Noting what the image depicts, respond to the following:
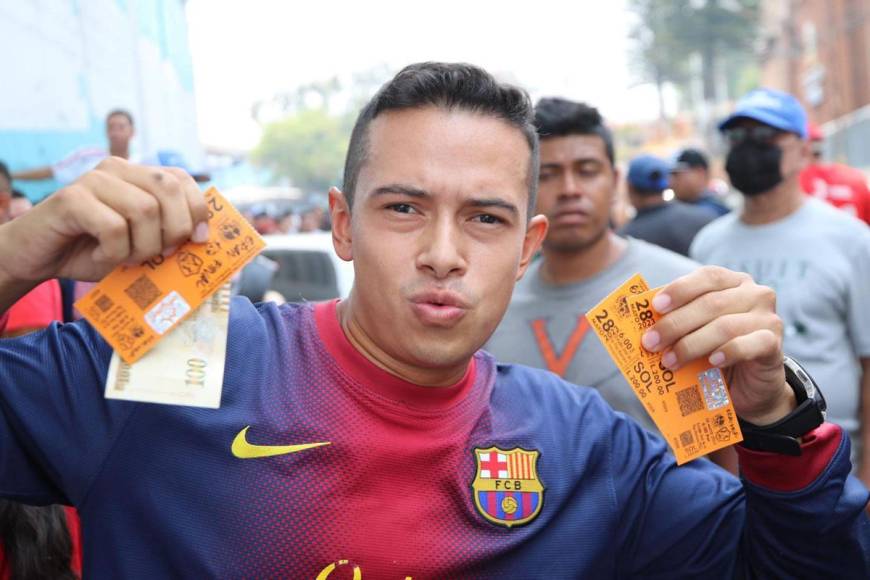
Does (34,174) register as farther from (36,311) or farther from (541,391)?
(541,391)

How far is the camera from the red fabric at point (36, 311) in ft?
11.3

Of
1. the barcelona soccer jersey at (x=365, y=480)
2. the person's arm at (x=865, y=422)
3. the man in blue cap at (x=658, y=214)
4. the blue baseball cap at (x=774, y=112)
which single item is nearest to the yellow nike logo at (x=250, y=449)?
the barcelona soccer jersey at (x=365, y=480)

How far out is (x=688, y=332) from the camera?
1.92 m

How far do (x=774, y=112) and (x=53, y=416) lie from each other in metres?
4.24

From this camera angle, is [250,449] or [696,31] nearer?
[250,449]

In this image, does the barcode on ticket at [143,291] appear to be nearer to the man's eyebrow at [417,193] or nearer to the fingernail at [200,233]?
the fingernail at [200,233]

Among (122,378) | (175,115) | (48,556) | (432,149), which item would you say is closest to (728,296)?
(432,149)

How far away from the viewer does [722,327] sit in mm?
1890

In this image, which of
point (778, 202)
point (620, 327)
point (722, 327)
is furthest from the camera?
point (778, 202)

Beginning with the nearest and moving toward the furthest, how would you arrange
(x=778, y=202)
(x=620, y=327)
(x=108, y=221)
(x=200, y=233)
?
(x=108, y=221)
(x=200, y=233)
(x=620, y=327)
(x=778, y=202)

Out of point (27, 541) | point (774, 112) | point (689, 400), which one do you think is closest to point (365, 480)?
point (689, 400)

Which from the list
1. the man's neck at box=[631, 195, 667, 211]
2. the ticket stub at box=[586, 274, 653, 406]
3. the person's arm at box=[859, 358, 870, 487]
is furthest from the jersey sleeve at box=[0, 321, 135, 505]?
the man's neck at box=[631, 195, 667, 211]

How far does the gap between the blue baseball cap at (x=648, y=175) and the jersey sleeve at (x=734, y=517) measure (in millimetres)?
5127

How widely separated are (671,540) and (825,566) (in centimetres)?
32
